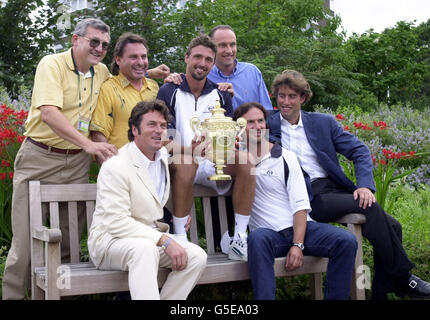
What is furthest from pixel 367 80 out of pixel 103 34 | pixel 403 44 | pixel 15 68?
pixel 103 34

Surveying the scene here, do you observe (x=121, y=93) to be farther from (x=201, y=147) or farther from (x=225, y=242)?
(x=225, y=242)

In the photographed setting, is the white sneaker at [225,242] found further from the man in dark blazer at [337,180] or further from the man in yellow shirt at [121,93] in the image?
the man in yellow shirt at [121,93]

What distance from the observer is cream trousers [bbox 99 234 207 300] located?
3.50m

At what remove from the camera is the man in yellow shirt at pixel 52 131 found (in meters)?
4.32

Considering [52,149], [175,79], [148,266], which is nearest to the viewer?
[148,266]

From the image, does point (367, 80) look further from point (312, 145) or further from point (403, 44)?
point (312, 145)

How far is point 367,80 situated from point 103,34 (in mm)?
16911

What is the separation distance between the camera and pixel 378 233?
4.44 metres

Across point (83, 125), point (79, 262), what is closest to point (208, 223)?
point (79, 262)

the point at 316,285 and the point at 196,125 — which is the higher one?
the point at 196,125

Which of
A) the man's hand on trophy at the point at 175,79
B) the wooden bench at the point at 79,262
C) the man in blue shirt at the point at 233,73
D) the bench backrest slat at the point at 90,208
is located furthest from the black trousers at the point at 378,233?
the bench backrest slat at the point at 90,208

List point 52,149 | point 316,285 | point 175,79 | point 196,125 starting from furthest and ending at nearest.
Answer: point 316,285
point 175,79
point 52,149
point 196,125

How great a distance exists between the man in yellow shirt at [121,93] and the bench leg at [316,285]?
200cm

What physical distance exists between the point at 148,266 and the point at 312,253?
55.6 inches
